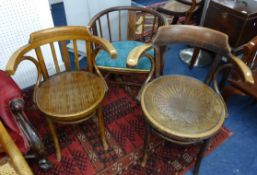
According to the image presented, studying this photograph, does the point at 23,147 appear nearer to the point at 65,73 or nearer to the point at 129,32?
the point at 65,73

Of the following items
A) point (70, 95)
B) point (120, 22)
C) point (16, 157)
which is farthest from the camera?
point (120, 22)

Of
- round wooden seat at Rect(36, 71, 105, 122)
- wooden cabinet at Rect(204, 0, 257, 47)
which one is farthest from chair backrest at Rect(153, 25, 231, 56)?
wooden cabinet at Rect(204, 0, 257, 47)

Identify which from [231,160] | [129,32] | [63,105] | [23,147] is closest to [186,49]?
[129,32]

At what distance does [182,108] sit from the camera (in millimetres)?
1238

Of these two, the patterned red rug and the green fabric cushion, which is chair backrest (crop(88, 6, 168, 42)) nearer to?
the green fabric cushion

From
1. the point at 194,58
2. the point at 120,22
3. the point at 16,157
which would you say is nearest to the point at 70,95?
the point at 16,157

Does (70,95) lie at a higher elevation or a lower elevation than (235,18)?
lower

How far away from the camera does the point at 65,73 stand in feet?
4.94

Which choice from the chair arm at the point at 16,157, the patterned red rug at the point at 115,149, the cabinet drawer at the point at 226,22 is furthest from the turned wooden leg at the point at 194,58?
the chair arm at the point at 16,157

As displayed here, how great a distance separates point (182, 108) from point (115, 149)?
2.01ft

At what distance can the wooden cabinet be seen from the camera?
1.79 metres

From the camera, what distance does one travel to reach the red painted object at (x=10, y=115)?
111 centimetres

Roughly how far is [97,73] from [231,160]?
3.62 ft

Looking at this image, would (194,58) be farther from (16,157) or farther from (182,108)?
(16,157)
